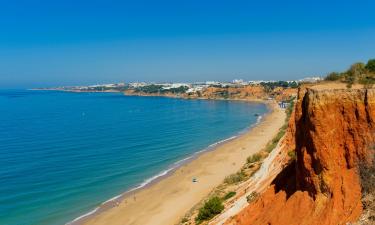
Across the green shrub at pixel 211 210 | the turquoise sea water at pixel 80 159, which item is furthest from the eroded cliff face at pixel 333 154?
the turquoise sea water at pixel 80 159

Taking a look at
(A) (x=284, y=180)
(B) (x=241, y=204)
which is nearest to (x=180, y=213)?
(B) (x=241, y=204)

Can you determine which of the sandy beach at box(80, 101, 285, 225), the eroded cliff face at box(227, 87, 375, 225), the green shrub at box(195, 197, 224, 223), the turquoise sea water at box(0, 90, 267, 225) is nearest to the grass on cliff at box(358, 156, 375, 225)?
the eroded cliff face at box(227, 87, 375, 225)

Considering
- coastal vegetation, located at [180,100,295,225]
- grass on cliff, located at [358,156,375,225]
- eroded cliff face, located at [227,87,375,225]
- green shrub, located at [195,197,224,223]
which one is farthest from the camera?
coastal vegetation, located at [180,100,295,225]

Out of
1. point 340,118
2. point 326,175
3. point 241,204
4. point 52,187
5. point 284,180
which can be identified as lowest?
point 52,187

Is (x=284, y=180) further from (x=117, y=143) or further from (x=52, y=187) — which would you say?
(x=117, y=143)

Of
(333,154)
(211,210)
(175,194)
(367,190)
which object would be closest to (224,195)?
(211,210)

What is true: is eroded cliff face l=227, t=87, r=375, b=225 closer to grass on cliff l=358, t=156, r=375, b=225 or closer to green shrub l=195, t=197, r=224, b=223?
grass on cliff l=358, t=156, r=375, b=225
